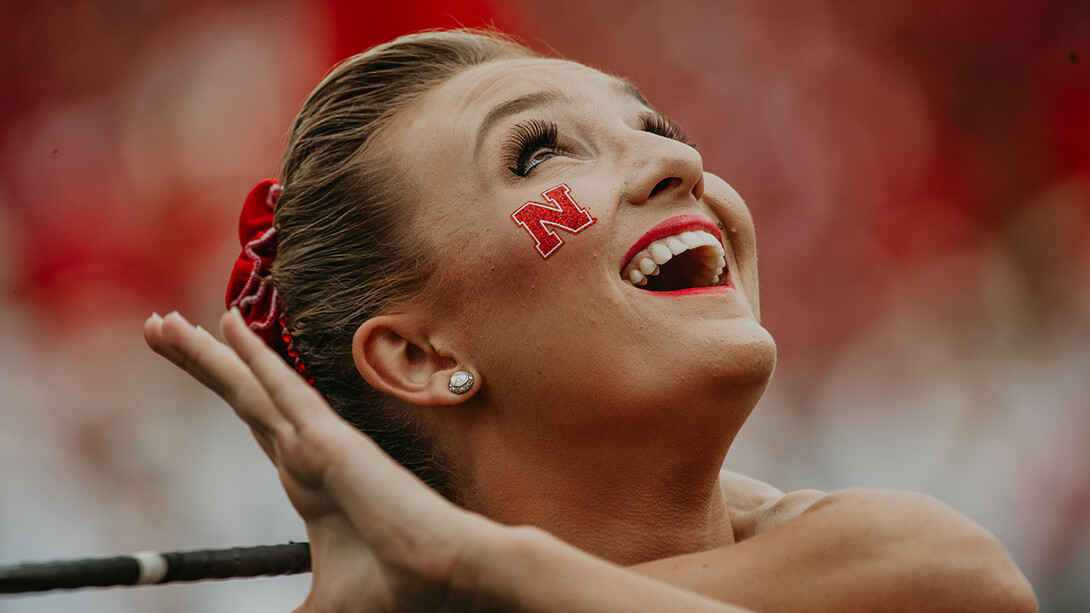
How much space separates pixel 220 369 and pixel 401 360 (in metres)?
0.49

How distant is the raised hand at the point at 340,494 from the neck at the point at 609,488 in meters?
0.40

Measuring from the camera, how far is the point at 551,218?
156 centimetres

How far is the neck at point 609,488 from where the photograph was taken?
1.56m

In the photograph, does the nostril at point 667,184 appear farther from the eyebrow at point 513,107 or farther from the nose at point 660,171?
the eyebrow at point 513,107

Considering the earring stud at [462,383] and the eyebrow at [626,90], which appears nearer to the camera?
the earring stud at [462,383]

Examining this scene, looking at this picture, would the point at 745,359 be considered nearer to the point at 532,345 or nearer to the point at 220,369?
the point at 532,345

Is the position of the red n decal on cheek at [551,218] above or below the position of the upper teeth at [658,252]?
above

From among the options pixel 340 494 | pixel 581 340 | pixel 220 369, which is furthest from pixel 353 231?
pixel 340 494

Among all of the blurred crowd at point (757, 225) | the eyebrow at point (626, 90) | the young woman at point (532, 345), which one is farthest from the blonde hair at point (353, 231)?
the blurred crowd at point (757, 225)

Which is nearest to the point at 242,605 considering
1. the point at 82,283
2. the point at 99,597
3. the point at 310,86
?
the point at 99,597

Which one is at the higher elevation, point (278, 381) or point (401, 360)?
point (278, 381)

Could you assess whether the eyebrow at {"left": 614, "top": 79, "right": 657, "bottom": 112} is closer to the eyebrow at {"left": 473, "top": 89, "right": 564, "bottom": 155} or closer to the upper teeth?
the eyebrow at {"left": 473, "top": 89, "right": 564, "bottom": 155}

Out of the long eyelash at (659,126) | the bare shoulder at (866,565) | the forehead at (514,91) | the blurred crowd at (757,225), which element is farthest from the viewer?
the blurred crowd at (757,225)

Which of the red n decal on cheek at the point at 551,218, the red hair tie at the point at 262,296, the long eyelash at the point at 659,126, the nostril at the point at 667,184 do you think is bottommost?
the red hair tie at the point at 262,296
